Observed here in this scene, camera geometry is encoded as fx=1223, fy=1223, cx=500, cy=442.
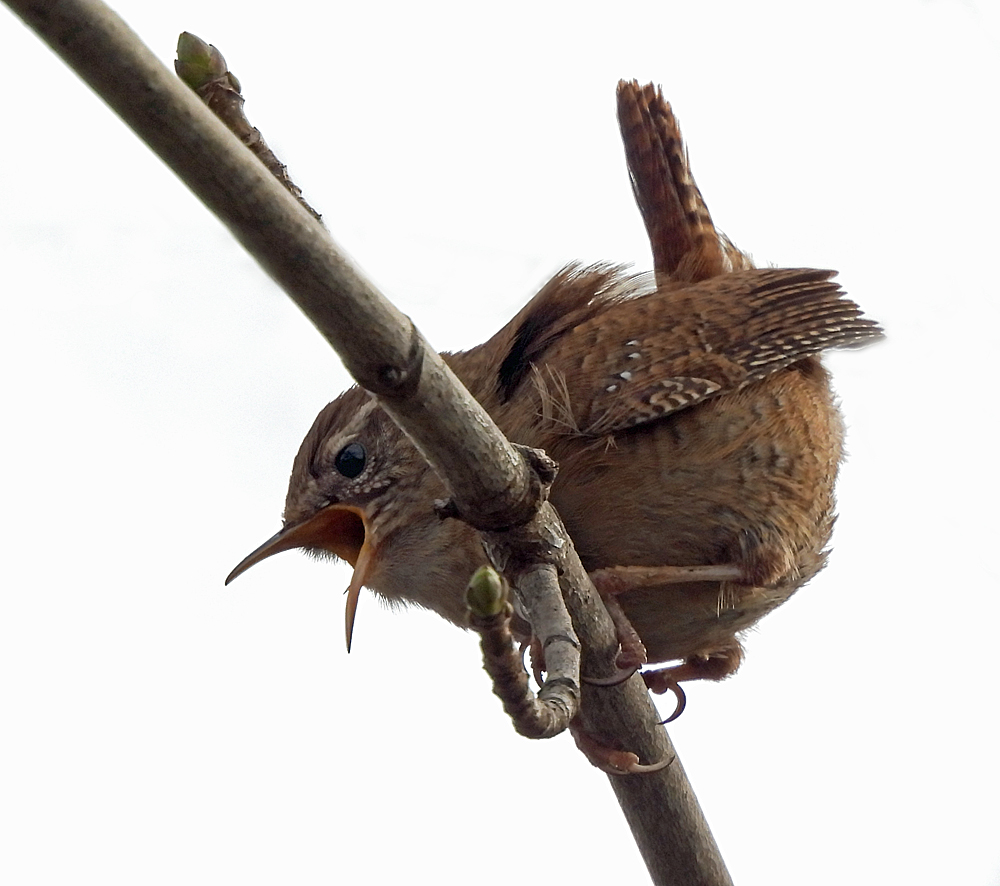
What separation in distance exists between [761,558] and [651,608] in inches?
12.3

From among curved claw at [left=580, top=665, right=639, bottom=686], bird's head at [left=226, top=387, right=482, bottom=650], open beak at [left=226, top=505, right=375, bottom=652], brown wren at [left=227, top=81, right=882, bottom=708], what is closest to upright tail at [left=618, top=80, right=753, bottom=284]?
brown wren at [left=227, top=81, right=882, bottom=708]

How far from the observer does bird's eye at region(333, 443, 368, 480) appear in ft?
11.2

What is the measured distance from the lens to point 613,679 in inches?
107

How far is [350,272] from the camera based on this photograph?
1.85 meters

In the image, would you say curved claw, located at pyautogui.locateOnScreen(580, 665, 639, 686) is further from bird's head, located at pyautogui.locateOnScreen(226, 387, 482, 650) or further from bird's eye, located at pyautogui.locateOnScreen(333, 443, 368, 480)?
bird's eye, located at pyautogui.locateOnScreen(333, 443, 368, 480)

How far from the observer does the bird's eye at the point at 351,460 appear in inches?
134

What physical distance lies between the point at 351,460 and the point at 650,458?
0.84m

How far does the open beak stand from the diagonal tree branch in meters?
0.76

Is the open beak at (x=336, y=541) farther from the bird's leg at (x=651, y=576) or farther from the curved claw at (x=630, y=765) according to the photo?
the curved claw at (x=630, y=765)

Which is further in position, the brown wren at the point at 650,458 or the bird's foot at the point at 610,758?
the brown wren at the point at 650,458

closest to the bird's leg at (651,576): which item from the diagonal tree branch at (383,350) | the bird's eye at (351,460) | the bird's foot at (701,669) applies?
the diagonal tree branch at (383,350)

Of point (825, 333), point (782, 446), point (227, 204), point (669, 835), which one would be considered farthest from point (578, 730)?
point (227, 204)

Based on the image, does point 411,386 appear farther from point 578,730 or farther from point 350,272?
point 578,730

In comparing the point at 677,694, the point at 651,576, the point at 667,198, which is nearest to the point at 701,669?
the point at 677,694
